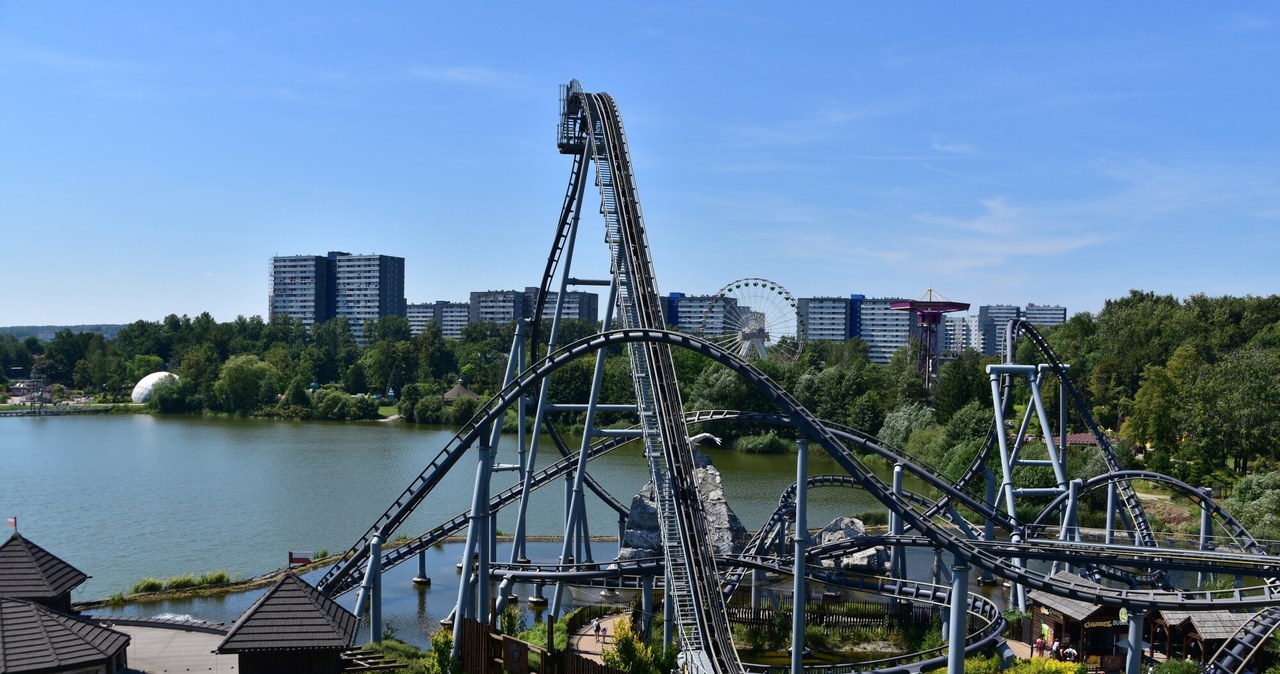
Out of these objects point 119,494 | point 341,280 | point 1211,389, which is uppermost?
point 341,280

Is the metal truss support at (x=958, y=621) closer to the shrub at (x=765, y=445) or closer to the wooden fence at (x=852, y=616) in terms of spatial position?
the wooden fence at (x=852, y=616)

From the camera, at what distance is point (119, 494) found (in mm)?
42031

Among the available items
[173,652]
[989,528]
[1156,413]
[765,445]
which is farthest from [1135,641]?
[765,445]

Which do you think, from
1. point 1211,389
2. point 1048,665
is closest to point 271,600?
point 1048,665

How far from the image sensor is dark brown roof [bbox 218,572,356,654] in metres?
15.9

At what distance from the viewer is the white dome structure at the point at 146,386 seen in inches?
3457

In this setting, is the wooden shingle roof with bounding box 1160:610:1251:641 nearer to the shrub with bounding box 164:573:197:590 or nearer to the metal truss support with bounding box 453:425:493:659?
the metal truss support with bounding box 453:425:493:659

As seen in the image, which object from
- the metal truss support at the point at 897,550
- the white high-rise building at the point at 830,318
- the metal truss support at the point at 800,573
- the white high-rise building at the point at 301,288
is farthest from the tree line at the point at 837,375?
the white high-rise building at the point at 830,318

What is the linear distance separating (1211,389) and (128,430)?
6224 cm

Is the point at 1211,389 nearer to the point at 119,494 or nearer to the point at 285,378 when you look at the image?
the point at 119,494

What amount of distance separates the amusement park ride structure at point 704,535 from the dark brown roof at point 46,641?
5.55m

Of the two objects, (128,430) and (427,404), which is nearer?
(128,430)

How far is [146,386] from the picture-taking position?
3516 inches

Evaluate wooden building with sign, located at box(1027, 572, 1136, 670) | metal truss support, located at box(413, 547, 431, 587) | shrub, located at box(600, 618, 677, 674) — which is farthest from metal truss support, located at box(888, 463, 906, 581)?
metal truss support, located at box(413, 547, 431, 587)
